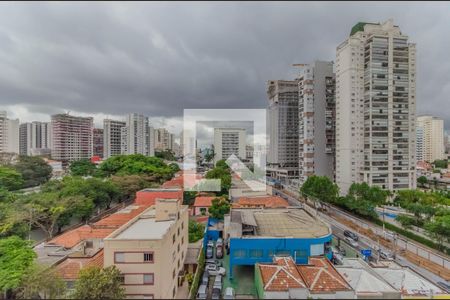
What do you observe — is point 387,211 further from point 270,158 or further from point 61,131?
point 61,131

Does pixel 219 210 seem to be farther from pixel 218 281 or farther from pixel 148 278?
pixel 148 278

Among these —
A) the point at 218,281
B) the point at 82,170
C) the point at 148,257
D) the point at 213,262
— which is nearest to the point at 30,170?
the point at 82,170

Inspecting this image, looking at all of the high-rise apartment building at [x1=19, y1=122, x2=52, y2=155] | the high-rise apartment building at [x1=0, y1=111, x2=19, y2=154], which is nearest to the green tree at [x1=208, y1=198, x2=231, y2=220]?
→ the high-rise apartment building at [x1=0, y1=111, x2=19, y2=154]

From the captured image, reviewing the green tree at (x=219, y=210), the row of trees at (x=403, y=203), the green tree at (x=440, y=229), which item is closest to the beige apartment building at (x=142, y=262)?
the green tree at (x=219, y=210)

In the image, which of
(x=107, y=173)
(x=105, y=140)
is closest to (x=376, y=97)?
(x=107, y=173)

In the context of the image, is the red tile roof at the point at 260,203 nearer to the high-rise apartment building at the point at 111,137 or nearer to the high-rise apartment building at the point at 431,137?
the high-rise apartment building at the point at 111,137

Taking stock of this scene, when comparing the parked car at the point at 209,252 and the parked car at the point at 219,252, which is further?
the parked car at the point at 209,252
